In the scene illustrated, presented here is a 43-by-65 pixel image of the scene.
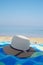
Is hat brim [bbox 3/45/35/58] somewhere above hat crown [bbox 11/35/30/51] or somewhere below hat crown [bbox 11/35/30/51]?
below

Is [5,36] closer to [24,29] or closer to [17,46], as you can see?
[24,29]

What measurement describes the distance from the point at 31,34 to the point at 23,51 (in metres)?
2.39

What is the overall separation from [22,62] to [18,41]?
0.23m

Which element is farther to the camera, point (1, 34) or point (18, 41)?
point (1, 34)

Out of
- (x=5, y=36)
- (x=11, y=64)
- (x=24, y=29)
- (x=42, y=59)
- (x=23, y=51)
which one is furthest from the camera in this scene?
(x=24, y=29)

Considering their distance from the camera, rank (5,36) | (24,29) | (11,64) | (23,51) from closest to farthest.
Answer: (11,64)
(23,51)
(5,36)
(24,29)

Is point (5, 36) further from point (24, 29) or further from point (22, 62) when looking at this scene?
point (22, 62)

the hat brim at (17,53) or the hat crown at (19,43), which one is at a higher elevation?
the hat crown at (19,43)

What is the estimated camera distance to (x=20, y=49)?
1.03 meters

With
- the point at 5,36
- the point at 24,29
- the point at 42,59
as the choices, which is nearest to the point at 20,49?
the point at 42,59

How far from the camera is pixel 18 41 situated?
1036 millimetres

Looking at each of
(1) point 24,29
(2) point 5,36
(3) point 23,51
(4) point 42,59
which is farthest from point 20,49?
(1) point 24,29

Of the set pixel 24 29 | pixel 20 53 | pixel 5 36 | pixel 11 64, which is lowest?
pixel 11 64

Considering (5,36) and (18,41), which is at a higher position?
(5,36)
